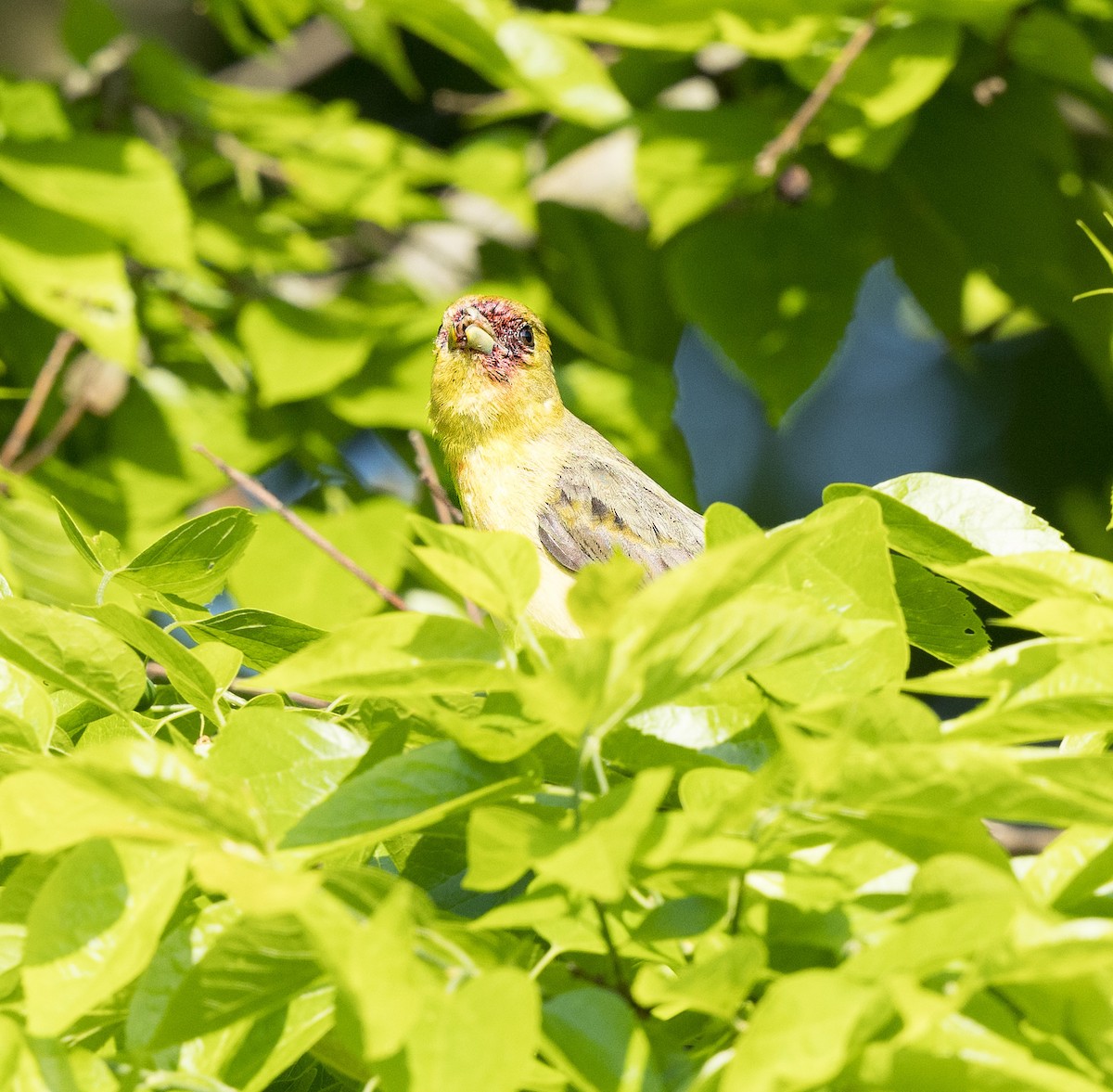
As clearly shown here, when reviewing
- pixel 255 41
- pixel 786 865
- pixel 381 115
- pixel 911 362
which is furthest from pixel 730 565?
pixel 911 362

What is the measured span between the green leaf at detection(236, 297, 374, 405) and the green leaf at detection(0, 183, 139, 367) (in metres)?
0.43

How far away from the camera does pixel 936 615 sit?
1673mm

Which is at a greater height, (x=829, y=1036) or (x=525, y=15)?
(x=525, y=15)

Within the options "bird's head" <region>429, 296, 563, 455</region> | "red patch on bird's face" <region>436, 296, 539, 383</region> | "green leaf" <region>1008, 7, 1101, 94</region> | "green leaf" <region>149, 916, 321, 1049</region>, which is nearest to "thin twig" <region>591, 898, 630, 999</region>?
"green leaf" <region>149, 916, 321, 1049</region>

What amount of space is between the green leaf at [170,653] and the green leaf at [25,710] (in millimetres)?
109

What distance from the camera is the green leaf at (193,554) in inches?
66.6

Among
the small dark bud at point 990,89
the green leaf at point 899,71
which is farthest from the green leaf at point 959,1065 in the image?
the small dark bud at point 990,89

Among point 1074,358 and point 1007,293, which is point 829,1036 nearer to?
point 1007,293

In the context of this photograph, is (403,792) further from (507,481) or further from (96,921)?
(507,481)

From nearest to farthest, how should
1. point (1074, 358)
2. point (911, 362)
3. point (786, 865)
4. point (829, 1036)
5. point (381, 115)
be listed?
1. point (829, 1036)
2. point (786, 865)
3. point (1074, 358)
4. point (381, 115)
5. point (911, 362)

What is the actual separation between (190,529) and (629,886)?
0.80 m

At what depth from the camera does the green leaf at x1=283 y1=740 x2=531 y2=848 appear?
1171 mm

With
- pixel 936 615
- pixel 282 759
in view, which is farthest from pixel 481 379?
pixel 282 759

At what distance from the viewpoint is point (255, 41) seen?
5398 millimetres
